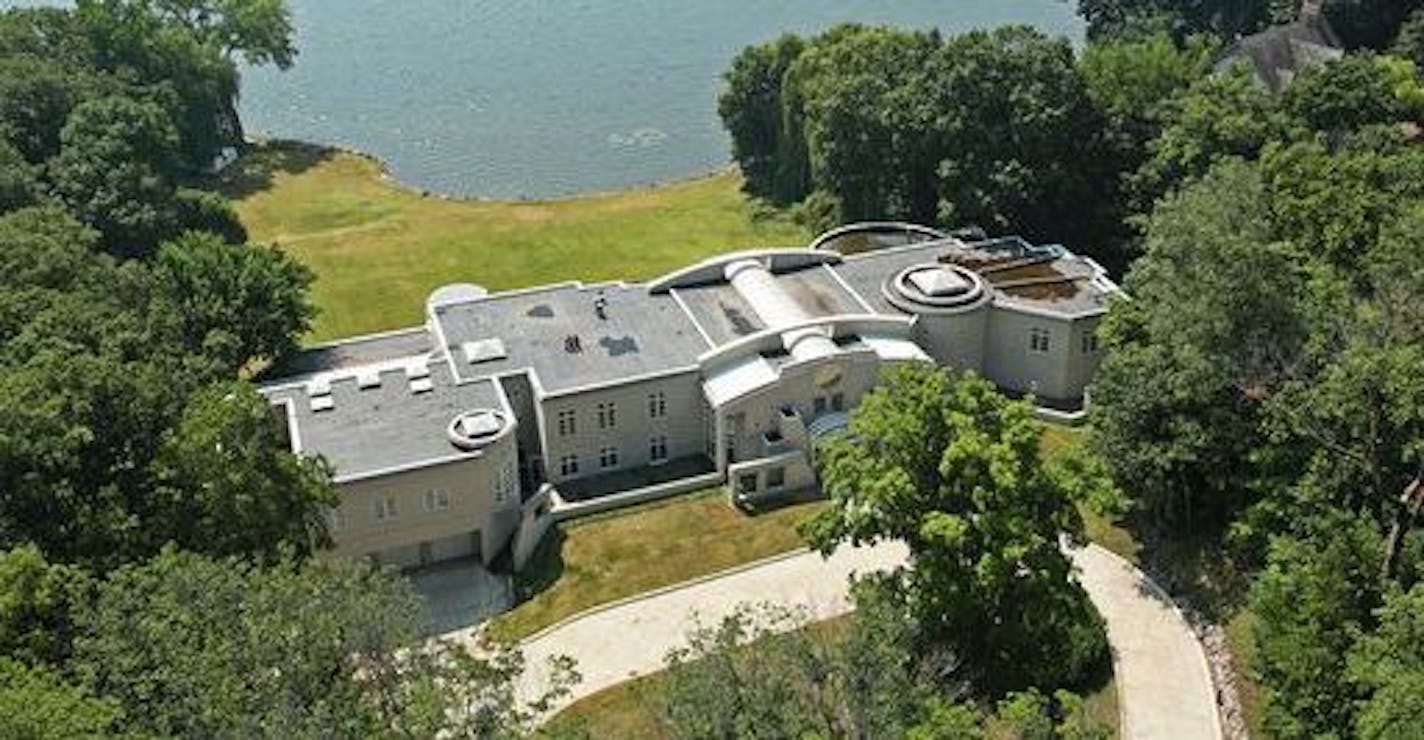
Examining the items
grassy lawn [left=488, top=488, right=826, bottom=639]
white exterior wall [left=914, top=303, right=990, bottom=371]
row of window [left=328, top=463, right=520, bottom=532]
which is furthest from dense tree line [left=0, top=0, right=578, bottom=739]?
white exterior wall [left=914, top=303, right=990, bottom=371]

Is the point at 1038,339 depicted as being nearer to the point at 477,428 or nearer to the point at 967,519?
the point at 967,519

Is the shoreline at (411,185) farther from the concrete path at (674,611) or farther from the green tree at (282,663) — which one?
the green tree at (282,663)

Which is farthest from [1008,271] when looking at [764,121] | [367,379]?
[764,121]

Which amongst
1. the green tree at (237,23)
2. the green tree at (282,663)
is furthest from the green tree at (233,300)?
the green tree at (237,23)

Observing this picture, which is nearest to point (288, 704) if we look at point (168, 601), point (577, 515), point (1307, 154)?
point (168, 601)

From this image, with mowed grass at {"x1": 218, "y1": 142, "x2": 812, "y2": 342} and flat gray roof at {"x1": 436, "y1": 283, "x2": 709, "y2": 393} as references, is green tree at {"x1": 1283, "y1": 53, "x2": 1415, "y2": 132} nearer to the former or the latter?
mowed grass at {"x1": 218, "y1": 142, "x2": 812, "y2": 342}

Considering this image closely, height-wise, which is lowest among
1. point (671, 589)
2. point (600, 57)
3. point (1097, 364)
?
point (671, 589)

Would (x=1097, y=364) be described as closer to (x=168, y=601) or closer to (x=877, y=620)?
(x=877, y=620)
